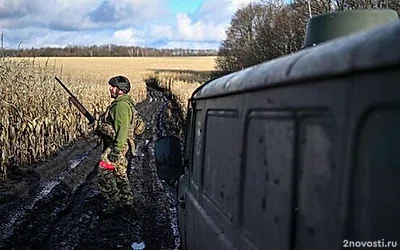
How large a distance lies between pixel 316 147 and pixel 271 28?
40.1 meters

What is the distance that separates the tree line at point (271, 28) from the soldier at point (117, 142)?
2844 mm

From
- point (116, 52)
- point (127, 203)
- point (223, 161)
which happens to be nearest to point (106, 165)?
point (127, 203)

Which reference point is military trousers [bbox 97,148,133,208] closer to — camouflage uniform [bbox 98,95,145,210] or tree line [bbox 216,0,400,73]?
camouflage uniform [bbox 98,95,145,210]

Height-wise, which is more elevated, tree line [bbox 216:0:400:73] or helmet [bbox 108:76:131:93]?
tree line [bbox 216:0:400:73]

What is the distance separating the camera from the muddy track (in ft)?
26.4

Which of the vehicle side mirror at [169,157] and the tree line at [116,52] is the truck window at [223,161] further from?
the tree line at [116,52]

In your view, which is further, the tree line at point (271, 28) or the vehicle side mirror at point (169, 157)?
the tree line at point (271, 28)

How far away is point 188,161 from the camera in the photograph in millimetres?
5297

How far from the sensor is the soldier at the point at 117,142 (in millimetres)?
8992

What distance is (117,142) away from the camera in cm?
903

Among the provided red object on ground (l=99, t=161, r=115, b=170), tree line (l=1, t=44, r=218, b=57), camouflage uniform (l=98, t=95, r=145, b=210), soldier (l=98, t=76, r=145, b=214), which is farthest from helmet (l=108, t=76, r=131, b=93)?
tree line (l=1, t=44, r=218, b=57)

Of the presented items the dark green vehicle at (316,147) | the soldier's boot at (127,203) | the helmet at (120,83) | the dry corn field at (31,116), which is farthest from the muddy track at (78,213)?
the dark green vehicle at (316,147)

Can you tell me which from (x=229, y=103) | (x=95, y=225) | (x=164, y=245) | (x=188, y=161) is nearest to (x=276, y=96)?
(x=229, y=103)

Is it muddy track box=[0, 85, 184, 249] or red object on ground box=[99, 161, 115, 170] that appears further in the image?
red object on ground box=[99, 161, 115, 170]
